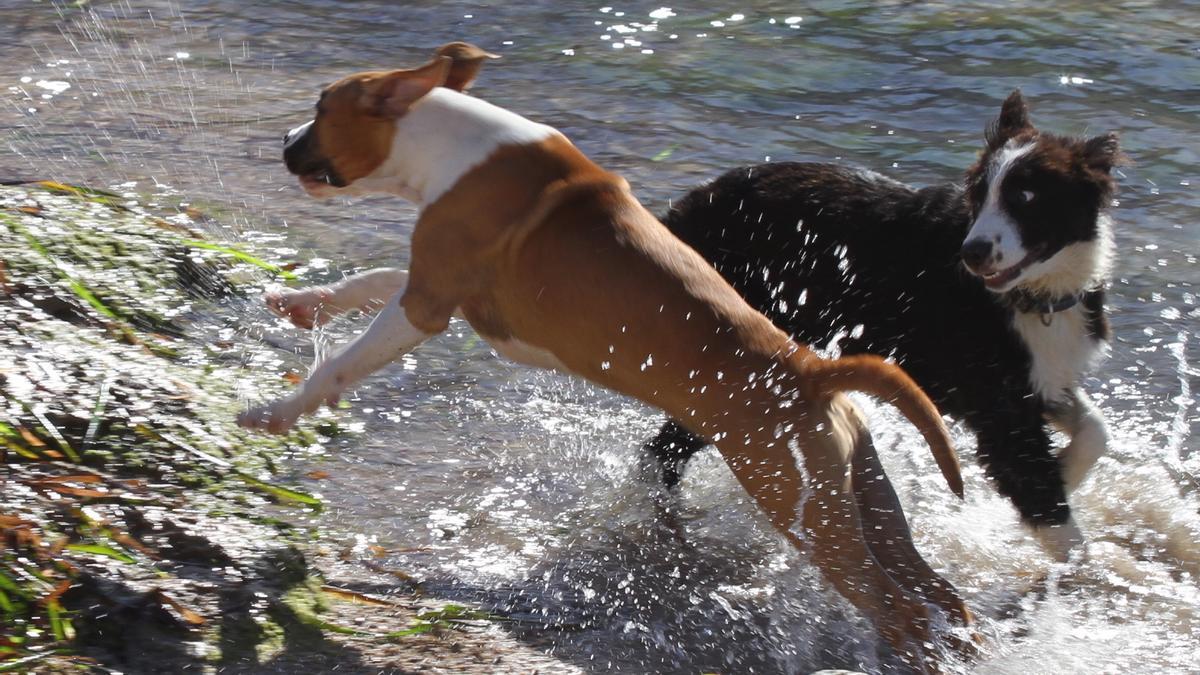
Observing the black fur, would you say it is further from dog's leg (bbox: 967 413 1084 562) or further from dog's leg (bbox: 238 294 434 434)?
dog's leg (bbox: 238 294 434 434)

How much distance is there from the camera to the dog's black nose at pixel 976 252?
4.29 meters

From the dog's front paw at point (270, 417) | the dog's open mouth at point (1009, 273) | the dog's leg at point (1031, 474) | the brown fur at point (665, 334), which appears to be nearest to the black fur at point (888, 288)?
the dog's leg at point (1031, 474)

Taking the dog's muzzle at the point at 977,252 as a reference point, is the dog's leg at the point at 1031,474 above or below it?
below

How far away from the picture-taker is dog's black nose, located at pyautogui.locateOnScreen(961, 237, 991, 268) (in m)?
4.29

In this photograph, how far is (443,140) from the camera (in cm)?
434

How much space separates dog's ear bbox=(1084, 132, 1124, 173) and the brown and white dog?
1217mm

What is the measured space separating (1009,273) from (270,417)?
88.6 inches

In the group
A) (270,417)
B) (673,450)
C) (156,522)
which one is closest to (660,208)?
(673,450)

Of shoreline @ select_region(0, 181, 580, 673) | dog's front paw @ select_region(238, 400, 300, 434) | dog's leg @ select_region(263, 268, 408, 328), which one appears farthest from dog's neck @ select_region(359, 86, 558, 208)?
shoreline @ select_region(0, 181, 580, 673)

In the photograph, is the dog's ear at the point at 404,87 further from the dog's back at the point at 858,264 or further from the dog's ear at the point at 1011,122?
the dog's ear at the point at 1011,122

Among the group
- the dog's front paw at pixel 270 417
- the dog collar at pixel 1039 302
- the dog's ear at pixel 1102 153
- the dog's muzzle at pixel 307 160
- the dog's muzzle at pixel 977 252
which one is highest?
the dog's muzzle at pixel 307 160

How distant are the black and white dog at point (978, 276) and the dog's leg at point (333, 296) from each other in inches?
40.1

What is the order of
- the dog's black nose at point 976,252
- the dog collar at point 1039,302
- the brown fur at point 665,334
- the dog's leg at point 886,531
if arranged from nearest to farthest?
the brown fur at point 665,334
the dog's leg at point 886,531
the dog's black nose at point 976,252
the dog collar at point 1039,302

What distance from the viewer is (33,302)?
4.71 metres
